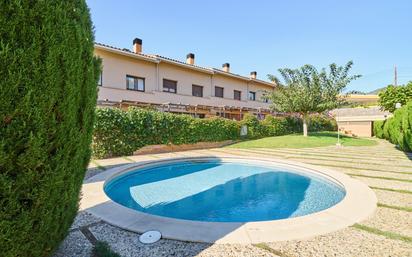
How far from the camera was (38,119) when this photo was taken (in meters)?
2.11

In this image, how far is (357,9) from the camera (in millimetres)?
14773

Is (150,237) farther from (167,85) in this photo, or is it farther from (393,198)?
(167,85)

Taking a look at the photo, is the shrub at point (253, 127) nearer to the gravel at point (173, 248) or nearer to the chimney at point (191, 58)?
the chimney at point (191, 58)

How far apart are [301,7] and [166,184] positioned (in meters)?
14.4

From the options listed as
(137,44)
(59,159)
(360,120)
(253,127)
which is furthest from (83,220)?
(360,120)

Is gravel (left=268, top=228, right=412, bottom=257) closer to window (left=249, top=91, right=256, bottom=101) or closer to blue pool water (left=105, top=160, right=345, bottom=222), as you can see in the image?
blue pool water (left=105, top=160, right=345, bottom=222)

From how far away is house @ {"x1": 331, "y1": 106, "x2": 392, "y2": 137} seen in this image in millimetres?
30500

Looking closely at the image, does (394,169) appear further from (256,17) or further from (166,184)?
(256,17)

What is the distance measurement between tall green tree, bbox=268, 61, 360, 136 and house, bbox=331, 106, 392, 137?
10.8m

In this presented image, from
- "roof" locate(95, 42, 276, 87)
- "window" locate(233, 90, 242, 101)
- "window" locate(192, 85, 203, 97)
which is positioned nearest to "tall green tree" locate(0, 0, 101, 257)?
"roof" locate(95, 42, 276, 87)

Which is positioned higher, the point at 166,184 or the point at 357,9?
the point at 357,9

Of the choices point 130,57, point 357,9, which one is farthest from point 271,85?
point 130,57

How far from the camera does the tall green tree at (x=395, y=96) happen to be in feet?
64.5

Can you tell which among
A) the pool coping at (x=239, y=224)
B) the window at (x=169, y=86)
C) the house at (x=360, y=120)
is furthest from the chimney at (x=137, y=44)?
the house at (x=360, y=120)
